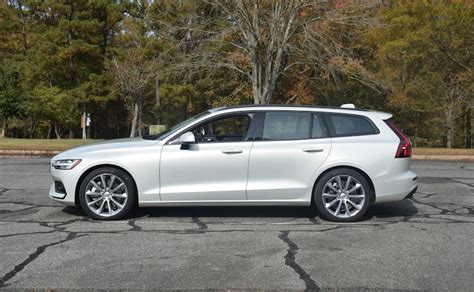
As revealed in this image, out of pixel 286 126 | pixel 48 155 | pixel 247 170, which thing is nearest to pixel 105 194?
pixel 247 170

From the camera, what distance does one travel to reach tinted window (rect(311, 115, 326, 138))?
7492 mm

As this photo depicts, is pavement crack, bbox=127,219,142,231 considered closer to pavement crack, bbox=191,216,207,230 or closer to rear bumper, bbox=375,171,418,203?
pavement crack, bbox=191,216,207,230

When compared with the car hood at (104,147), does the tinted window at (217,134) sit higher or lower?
higher

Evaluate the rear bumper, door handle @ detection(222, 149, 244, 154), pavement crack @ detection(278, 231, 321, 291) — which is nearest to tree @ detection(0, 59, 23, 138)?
door handle @ detection(222, 149, 244, 154)

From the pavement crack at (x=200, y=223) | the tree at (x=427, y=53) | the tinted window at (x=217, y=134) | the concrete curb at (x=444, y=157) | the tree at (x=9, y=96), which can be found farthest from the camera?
the tree at (x=9, y=96)

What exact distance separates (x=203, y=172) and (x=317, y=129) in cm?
165

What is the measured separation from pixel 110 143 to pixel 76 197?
2.80ft

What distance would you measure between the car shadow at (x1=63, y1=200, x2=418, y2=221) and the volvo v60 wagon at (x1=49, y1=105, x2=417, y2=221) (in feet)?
1.54

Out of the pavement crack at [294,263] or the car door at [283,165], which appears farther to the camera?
the car door at [283,165]

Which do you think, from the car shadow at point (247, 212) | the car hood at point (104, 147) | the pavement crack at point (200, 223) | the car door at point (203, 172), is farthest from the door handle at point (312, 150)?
the car hood at point (104, 147)

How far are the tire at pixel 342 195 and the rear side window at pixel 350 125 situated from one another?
1.74ft

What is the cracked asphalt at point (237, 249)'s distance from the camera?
469cm

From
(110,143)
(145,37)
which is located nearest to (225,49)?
(145,37)

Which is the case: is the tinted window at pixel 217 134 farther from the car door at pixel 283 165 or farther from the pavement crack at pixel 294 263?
the pavement crack at pixel 294 263
